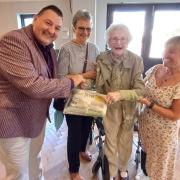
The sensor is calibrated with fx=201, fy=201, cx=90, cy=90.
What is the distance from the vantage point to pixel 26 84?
3.30 ft

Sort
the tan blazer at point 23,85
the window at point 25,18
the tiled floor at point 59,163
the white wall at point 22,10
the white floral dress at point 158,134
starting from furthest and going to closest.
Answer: the window at point 25,18
the white wall at point 22,10
the tiled floor at point 59,163
the white floral dress at point 158,134
the tan blazer at point 23,85

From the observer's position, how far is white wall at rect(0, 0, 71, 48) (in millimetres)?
3930

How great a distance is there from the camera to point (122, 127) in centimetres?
149

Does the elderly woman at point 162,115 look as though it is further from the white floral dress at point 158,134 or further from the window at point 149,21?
the window at point 149,21

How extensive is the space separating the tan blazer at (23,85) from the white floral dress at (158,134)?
0.62 metres

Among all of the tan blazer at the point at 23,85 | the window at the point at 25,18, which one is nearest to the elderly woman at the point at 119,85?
the tan blazer at the point at 23,85

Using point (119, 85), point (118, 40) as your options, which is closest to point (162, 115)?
point (119, 85)

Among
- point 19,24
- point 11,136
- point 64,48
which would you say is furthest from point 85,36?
point 19,24

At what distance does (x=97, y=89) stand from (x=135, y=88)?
0.26m

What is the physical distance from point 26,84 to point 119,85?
641mm

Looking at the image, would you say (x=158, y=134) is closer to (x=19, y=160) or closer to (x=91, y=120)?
(x=91, y=120)

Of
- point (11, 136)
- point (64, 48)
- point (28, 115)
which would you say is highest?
point (64, 48)

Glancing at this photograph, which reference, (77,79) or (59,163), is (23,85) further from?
(59,163)

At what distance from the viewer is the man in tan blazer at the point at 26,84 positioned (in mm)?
995
